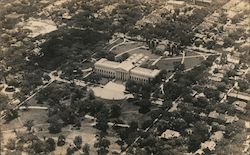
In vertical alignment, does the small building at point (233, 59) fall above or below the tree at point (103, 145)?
above

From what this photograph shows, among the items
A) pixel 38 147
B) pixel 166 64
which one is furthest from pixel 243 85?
pixel 38 147

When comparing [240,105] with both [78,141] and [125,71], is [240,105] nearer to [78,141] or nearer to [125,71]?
[125,71]

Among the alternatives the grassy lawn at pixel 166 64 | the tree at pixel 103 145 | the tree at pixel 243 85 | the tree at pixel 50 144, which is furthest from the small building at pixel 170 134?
the grassy lawn at pixel 166 64

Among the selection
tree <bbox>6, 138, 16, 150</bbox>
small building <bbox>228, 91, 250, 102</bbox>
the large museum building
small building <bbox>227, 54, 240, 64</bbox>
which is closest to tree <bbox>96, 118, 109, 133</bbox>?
tree <bbox>6, 138, 16, 150</bbox>

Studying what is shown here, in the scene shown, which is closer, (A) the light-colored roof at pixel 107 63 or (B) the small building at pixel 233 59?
(A) the light-colored roof at pixel 107 63

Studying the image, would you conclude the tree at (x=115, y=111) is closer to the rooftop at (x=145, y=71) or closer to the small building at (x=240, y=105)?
the rooftop at (x=145, y=71)

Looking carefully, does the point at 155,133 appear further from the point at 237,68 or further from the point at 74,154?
the point at 237,68

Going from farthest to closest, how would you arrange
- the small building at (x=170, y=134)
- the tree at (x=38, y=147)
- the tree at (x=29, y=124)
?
the tree at (x=29, y=124) → the small building at (x=170, y=134) → the tree at (x=38, y=147)

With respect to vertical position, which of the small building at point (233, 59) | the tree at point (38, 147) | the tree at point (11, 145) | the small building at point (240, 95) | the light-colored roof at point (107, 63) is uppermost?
the light-colored roof at point (107, 63)

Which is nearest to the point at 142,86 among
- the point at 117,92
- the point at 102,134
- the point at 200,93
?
the point at 117,92
